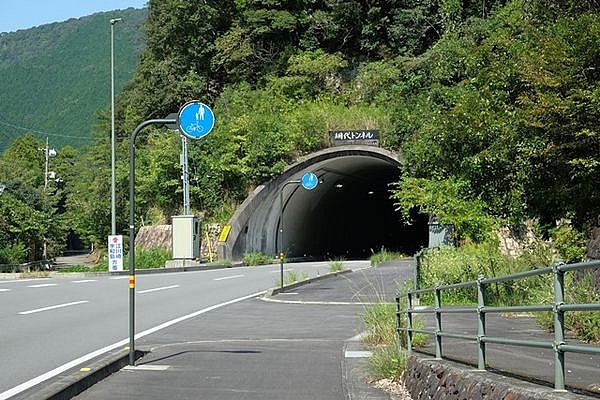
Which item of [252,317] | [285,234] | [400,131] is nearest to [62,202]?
[285,234]

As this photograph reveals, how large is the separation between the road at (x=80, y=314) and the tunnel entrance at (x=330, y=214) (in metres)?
13.7

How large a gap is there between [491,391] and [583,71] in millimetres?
11041

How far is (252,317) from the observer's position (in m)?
19.1

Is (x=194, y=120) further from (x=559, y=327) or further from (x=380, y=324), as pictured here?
(x=559, y=327)

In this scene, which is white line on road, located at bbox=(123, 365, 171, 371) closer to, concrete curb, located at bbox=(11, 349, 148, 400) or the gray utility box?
concrete curb, located at bbox=(11, 349, 148, 400)

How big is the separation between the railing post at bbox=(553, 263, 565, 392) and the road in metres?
5.66

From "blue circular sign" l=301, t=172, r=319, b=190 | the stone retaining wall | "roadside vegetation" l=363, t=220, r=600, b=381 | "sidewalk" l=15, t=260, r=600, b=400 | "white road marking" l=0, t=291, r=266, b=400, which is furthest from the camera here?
"blue circular sign" l=301, t=172, r=319, b=190

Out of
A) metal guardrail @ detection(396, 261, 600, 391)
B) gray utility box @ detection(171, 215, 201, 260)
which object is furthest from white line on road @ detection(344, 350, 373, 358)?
gray utility box @ detection(171, 215, 201, 260)

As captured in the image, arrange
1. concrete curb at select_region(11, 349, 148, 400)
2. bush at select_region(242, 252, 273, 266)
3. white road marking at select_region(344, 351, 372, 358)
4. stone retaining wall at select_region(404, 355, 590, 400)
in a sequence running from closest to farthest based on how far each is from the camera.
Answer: stone retaining wall at select_region(404, 355, 590, 400) → concrete curb at select_region(11, 349, 148, 400) → white road marking at select_region(344, 351, 372, 358) → bush at select_region(242, 252, 273, 266)

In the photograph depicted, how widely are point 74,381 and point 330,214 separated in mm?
47889

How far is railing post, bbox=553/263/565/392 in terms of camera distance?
5.04 metres

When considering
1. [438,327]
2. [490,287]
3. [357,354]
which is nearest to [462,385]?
[438,327]

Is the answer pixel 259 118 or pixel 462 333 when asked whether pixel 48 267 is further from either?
pixel 462 333

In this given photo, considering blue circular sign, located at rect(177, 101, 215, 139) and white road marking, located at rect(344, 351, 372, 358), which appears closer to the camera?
blue circular sign, located at rect(177, 101, 215, 139)
